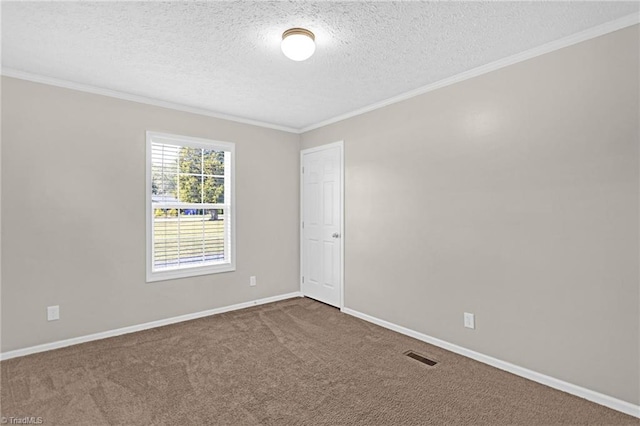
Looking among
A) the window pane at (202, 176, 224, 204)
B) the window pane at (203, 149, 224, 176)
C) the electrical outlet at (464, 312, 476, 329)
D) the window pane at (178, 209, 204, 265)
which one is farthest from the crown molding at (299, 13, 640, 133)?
the window pane at (178, 209, 204, 265)

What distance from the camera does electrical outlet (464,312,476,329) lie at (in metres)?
2.92

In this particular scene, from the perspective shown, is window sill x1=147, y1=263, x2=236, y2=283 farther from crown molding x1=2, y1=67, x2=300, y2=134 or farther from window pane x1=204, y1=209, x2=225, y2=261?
crown molding x1=2, y1=67, x2=300, y2=134

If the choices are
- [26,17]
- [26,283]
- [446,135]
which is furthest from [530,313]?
[26,283]

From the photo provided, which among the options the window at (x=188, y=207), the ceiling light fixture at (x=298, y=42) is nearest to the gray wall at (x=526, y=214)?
the ceiling light fixture at (x=298, y=42)

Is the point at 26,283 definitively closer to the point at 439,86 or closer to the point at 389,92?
the point at 389,92

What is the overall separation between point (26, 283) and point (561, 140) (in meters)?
4.55

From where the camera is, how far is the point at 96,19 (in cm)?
212

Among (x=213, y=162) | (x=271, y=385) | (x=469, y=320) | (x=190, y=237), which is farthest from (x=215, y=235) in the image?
(x=469, y=320)

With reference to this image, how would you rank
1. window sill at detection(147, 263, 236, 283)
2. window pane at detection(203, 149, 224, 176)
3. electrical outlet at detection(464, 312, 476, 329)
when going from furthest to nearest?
window pane at detection(203, 149, 224, 176), window sill at detection(147, 263, 236, 283), electrical outlet at detection(464, 312, 476, 329)

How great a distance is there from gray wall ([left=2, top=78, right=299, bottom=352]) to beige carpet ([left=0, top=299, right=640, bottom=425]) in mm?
352

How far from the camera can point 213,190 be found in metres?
4.19

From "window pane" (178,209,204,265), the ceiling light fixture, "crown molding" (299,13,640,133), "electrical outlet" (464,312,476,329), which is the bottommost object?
"electrical outlet" (464,312,476,329)

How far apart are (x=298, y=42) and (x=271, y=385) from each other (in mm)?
2458

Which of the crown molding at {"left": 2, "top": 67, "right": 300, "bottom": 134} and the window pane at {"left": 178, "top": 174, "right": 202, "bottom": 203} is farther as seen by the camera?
the window pane at {"left": 178, "top": 174, "right": 202, "bottom": 203}
